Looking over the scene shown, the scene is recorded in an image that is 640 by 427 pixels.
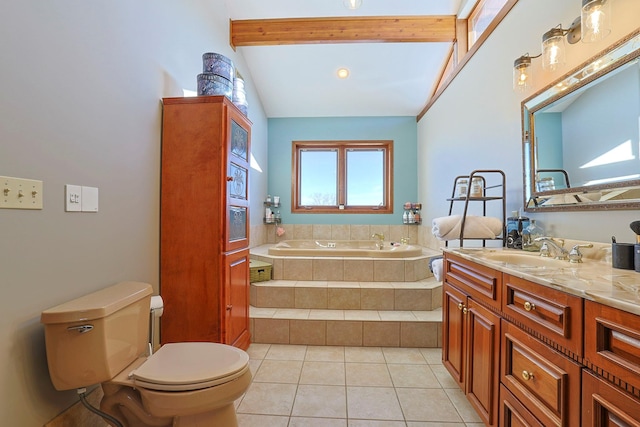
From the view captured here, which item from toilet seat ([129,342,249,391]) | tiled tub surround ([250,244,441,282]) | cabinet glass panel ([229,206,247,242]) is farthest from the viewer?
tiled tub surround ([250,244,441,282])

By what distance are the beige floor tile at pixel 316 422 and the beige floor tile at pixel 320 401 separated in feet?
0.11

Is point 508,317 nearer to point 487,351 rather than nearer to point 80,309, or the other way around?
point 487,351

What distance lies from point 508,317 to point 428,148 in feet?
10.4

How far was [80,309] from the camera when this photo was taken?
3.48 ft

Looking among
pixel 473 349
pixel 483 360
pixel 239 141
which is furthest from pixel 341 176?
pixel 483 360

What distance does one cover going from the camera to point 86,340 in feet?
3.47

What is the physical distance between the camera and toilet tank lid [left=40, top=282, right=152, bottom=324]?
103 centimetres

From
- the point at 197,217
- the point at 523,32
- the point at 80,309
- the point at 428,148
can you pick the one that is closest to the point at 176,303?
the point at 197,217

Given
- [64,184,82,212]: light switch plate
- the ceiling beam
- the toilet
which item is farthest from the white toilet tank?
the ceiling beam

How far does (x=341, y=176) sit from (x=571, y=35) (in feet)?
10.8

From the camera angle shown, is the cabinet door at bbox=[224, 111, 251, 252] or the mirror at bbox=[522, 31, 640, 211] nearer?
the mirror at bbox=[522, 31, 640, 211]

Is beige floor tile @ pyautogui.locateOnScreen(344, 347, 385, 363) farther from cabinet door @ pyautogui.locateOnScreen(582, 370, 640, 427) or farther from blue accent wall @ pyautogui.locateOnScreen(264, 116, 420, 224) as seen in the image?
blue accent wall @ pyautogui.locateOnScreen(264, 116, 420, 224)

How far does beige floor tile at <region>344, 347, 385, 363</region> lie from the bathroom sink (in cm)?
121

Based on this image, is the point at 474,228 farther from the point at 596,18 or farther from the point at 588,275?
the point at 596,18
